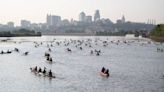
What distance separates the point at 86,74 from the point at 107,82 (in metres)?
8.28

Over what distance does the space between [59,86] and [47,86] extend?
170 centimetres

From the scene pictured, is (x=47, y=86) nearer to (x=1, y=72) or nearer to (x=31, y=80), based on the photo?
(x=31, y=80)

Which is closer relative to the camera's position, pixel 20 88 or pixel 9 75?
pixel 20 88

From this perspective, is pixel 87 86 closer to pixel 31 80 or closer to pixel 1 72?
pixel 31 80

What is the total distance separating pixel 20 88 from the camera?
54.5 metres

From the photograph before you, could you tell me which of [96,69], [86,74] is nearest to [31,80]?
[86,74]

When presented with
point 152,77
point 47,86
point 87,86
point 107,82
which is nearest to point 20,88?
point 47,86

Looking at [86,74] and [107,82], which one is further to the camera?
[86,74]

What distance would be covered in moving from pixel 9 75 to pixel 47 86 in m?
12.2

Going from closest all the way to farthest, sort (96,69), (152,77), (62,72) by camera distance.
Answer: (152,77)
(62,72)
(96,69)

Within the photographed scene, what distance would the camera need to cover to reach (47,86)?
56500mm

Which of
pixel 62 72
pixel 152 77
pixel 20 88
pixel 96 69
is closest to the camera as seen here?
pixel 20 88

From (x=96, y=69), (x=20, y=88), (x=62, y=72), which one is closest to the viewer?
(x=20, y=88)

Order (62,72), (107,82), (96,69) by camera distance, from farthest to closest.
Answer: (96,69)
(62,72)
(107,82)
